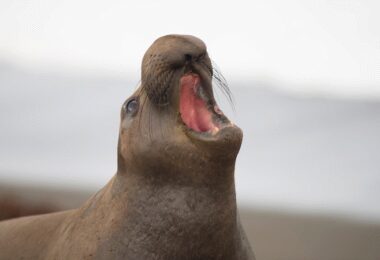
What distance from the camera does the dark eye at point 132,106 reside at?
1.22 meters

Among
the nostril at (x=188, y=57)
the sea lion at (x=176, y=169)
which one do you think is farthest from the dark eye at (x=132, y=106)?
the nostril at (x=188, y=57)

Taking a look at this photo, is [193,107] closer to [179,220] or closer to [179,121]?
[179,121]

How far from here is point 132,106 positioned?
122cm

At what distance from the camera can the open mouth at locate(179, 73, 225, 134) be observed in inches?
45.1

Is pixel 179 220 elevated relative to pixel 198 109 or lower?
lower

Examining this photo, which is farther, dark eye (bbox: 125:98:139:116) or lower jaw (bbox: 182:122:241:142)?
dark eye (bbox: 125:98:139:116)

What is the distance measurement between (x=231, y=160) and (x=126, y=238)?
176 millimetres

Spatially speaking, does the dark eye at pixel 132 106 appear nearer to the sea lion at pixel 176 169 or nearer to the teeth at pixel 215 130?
the sea lion at pixel 176 169

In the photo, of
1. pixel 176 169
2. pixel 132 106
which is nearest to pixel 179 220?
pixel 176 169

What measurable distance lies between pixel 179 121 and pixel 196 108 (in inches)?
1.2

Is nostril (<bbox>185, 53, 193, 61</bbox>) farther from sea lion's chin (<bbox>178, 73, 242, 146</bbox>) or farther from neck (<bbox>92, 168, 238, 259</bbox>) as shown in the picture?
neck (<bbox>92, 168, 238, 259</bbox>)

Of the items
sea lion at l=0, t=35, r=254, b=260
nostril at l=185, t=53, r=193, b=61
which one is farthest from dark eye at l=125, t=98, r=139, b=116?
nostril at l=185, t=53, r=193, b=61

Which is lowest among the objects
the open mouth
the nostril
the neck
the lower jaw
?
the neck

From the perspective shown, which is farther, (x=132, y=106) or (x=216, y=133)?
(x=132, y=106)
